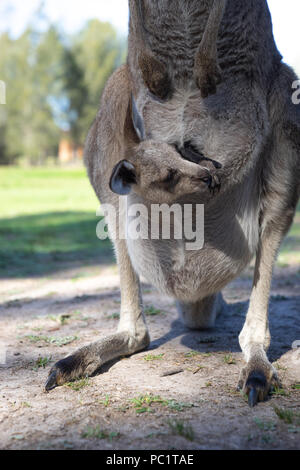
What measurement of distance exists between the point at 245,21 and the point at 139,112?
54cm

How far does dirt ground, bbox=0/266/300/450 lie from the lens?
165cm

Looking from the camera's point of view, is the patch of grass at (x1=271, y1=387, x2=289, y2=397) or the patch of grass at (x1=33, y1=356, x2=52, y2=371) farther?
the patch of grass at (x1=33, y1=356, x2=52, y2=371)

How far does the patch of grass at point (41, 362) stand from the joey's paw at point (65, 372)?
0.76ft

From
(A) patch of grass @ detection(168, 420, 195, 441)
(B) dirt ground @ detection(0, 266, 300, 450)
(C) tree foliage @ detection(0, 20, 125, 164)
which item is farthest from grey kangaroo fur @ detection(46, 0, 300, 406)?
(C) tree foliage @ detection(0, 20, 125, 164)

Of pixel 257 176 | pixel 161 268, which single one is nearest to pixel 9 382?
pixel 161 268

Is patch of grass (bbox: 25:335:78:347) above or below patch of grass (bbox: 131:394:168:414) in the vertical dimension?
below

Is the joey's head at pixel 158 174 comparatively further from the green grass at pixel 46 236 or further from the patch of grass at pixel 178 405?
the green grass at pixel 46 236

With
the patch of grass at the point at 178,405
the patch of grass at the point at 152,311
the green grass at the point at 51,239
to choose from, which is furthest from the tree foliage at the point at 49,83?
the patch of grass at the point at 178,405

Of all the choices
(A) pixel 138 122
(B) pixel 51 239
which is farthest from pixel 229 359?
(B) pixel 51 239

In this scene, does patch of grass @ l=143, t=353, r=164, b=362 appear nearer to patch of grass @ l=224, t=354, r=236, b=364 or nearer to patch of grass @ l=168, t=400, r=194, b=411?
patch of grass @ l=224, t=354, r=236, b=364

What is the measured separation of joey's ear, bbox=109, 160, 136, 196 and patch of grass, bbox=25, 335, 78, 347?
1094 mm

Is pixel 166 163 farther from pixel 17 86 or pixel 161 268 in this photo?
pixel 17 86

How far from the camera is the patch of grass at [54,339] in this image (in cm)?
271

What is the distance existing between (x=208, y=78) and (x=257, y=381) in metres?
1.13
